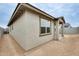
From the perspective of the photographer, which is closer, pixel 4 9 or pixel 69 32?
pixel 4 9

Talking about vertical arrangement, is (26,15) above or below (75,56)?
above

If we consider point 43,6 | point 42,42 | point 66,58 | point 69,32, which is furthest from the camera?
point 42,42

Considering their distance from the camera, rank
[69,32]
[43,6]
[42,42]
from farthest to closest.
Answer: [42,42]
[69,32]
[43,6]

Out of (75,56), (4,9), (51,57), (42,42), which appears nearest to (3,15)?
(4,9)

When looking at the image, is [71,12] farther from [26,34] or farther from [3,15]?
[3,15]

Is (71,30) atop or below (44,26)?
below

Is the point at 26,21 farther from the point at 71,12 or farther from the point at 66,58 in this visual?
the point at 66,58

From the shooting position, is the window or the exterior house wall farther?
the window

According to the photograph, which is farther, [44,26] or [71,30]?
[44,26]

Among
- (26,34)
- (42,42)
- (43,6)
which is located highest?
(43,6)

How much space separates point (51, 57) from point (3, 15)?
70.3 inches

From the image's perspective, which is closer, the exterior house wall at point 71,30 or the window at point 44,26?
the exterior house wall at point 71,30

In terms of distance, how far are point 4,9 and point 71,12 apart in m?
1.86

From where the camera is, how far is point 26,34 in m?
2.71
